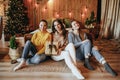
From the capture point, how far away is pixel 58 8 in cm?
752

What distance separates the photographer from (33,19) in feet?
24.9

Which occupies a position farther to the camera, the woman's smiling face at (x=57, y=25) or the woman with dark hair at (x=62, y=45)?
the woman's smiling face at (x=57, y=25)

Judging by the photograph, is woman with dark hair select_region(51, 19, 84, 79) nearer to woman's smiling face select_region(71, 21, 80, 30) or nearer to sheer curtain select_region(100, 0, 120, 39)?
woman's smiling face select_region(71, 21, 80, 30)

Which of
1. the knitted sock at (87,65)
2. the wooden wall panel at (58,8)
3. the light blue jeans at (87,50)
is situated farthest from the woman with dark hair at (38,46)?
the wooden wall panel at (58,8)

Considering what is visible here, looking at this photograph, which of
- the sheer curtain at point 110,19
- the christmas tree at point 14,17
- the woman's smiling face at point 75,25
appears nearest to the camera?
the woman's smiling face at point 75,25

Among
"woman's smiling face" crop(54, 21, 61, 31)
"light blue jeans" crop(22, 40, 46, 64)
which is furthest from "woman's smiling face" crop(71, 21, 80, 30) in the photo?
"light blue jeans" crop(22, 40, 46, 64)

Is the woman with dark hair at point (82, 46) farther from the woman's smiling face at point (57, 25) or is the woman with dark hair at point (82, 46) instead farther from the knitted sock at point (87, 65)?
the woman's smiling face at point (57, 25)

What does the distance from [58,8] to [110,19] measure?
1.83m

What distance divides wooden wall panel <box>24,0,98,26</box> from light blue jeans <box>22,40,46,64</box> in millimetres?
3665

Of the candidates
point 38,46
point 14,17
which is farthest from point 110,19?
point 38,46

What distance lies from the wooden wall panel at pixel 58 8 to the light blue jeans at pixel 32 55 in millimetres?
3665

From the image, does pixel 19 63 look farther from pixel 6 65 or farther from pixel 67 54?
pixel 67 54

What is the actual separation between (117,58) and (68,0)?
11.5 feet

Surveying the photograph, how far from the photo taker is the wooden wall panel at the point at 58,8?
7.48m
